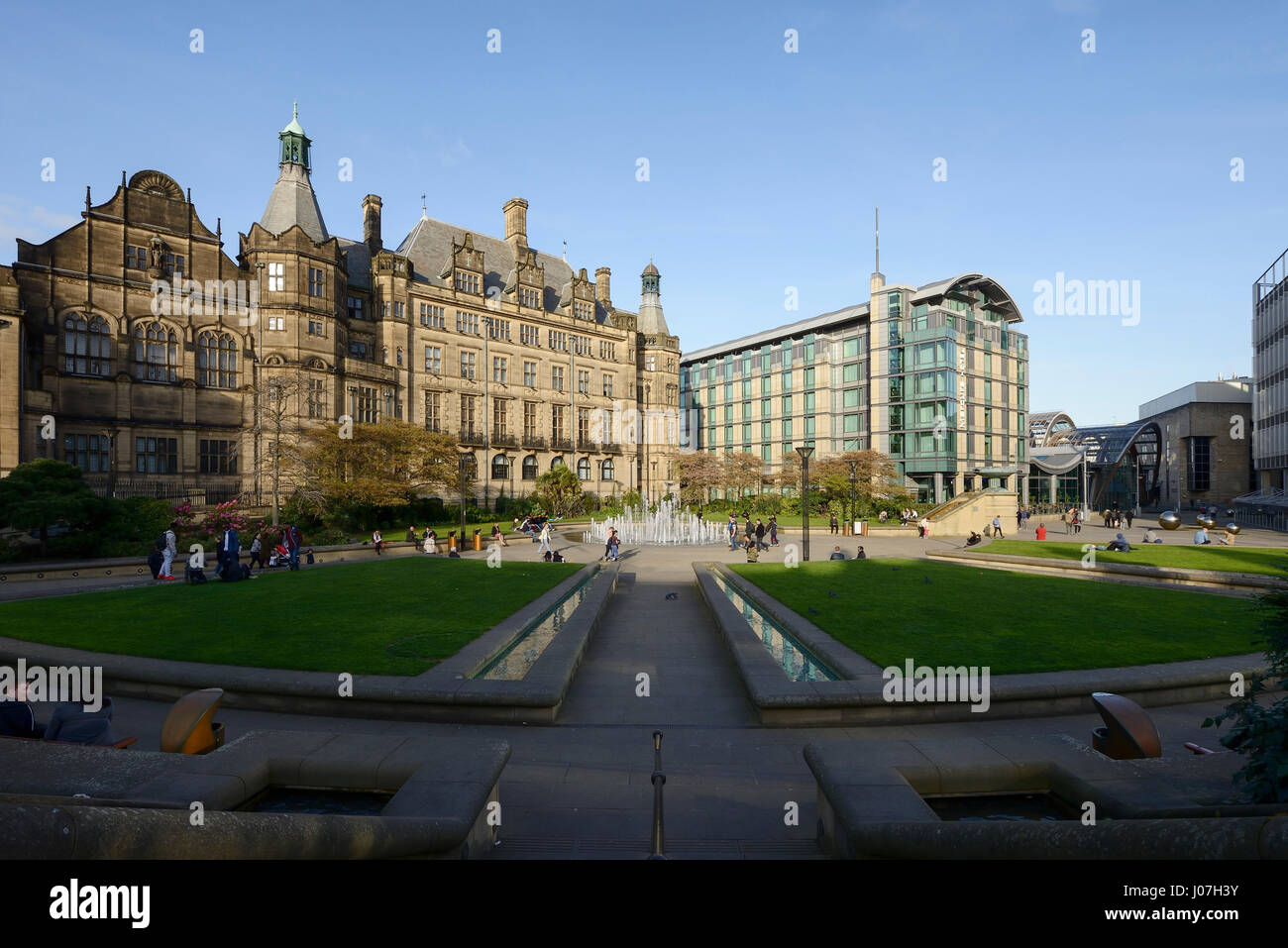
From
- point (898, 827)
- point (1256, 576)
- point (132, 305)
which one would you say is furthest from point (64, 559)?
point (1256, 576)

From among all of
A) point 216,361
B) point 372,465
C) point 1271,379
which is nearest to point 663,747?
point 372,465

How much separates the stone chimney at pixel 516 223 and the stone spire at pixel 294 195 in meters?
19.2

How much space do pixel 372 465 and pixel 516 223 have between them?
35.4 meters

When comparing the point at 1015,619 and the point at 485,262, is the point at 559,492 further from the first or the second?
the point at 1015,619

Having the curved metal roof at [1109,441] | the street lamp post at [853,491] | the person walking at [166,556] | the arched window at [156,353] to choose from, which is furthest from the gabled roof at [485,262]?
the curved metal roof at [1109,441]

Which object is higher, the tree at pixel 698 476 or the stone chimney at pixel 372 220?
the stone chimney at pixel 372 220

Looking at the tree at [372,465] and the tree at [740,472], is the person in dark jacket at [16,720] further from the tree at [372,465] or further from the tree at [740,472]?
the tree at [740,472]

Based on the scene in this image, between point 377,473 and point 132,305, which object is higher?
point 132,305

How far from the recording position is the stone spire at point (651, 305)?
71000 mm

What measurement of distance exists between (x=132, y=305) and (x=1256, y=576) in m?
51.9

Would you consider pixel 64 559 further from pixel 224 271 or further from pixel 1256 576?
pixel 1256 576
